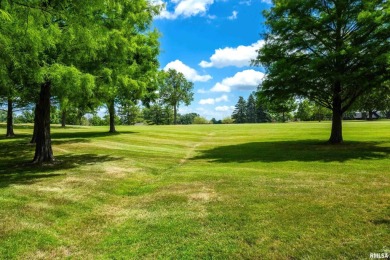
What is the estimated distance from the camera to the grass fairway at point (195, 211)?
21.3 feet

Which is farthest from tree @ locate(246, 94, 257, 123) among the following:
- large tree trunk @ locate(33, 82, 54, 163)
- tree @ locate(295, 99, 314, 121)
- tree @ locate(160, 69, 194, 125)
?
large tree trunk @ locate(33, 82, 54, 163)

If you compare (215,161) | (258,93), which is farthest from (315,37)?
(215,161)

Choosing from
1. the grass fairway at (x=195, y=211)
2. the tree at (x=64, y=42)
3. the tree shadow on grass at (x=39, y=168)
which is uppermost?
the tree at (x=64, y=42)

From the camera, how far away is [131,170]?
50.1 feet

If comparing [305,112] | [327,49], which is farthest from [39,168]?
[305,112]

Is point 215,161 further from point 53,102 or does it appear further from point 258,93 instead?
point 53,102

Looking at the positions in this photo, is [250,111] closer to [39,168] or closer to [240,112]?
[240,112]

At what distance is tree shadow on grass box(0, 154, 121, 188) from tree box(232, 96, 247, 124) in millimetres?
131904

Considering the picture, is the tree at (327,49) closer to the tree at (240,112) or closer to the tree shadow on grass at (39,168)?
the tree shadow on grass at (39,168)

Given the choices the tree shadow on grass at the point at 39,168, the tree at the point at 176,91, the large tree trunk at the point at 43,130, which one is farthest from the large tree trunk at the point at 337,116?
the tree at the point at 176,91

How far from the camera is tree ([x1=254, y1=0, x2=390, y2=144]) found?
1981 cm

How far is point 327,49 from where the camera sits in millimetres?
22359

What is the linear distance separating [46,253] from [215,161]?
12733mm

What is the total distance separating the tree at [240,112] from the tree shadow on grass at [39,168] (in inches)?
5193
